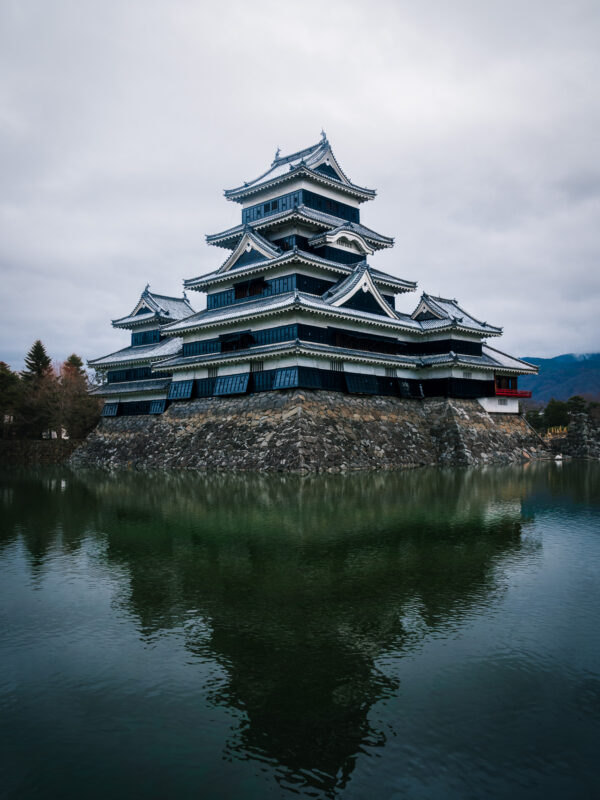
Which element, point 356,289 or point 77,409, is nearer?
point 356,289

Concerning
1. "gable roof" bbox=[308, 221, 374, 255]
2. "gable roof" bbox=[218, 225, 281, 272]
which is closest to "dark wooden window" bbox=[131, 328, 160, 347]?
"gable roof" bbox=[218, 225, 281, 272]

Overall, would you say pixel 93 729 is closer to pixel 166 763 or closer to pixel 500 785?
pixel 166 763

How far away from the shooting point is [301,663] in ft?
22.4

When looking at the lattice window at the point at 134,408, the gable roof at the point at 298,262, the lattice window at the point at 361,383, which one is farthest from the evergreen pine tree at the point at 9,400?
the lattice window at the point at 361,383

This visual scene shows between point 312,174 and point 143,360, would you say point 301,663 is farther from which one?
point 143,360

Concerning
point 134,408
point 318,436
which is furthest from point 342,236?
point 134,408

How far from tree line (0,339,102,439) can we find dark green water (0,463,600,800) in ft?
151

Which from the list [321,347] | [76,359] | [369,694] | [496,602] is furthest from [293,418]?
[76,359]

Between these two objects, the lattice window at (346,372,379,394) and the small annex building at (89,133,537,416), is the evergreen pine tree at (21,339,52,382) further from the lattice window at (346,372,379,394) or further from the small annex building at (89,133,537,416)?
the lattice window at (346,372,379,394)

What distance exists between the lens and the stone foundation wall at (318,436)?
33.7 metres

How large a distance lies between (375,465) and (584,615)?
87.6 feet

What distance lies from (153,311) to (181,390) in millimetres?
13488

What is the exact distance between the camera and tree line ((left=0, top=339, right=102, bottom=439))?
2271 inches

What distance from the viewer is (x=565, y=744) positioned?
523 centimetres
